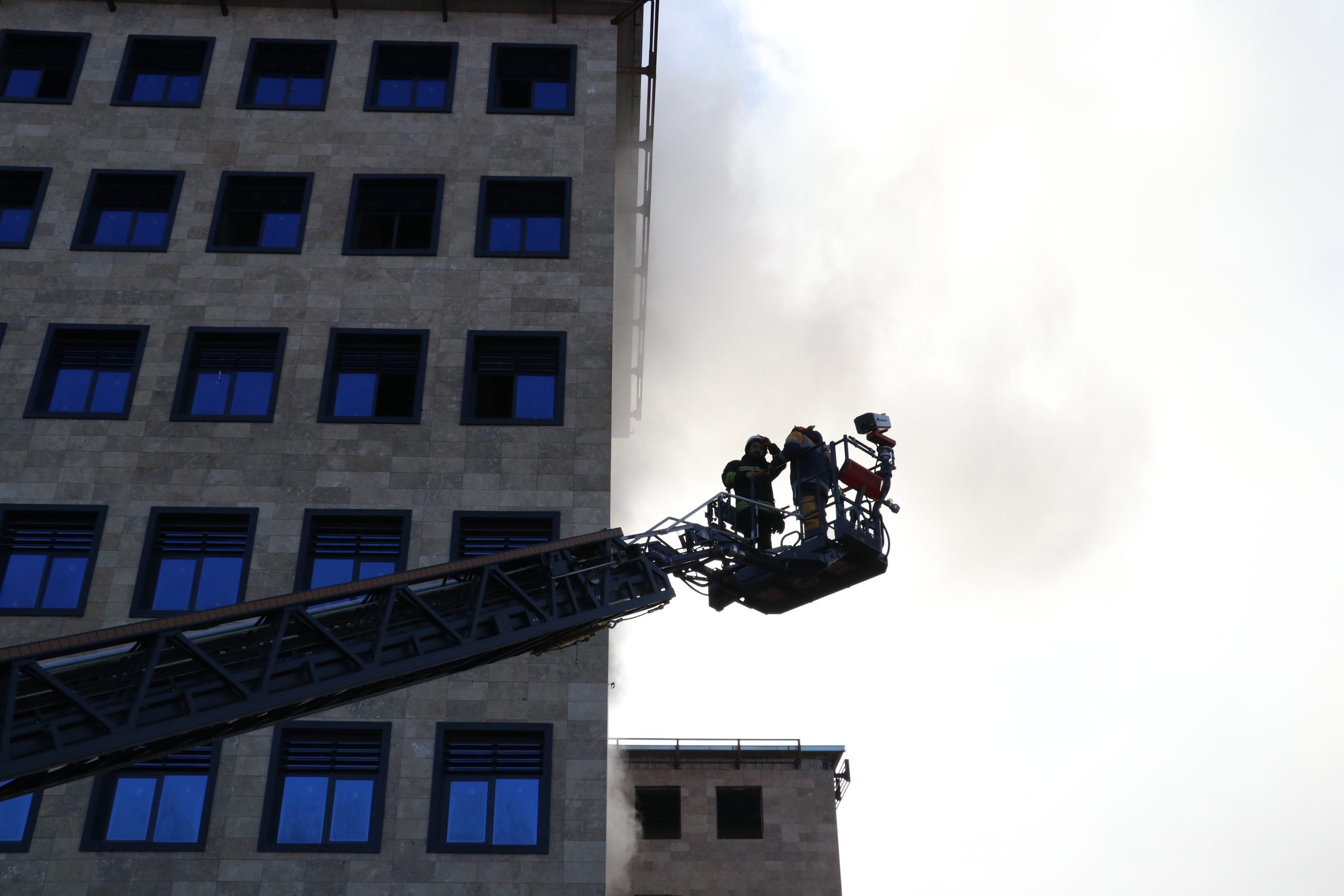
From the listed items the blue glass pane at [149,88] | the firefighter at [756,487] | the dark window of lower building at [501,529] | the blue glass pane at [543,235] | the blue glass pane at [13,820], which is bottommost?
the blue glass pane at [13,820]

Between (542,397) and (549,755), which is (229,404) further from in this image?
(549,755)

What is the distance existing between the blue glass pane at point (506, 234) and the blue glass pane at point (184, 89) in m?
7.79

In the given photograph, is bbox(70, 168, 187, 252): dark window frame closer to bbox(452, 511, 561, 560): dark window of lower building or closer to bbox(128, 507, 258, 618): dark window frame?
bbox(128, 507, 258, 618): dark window frame

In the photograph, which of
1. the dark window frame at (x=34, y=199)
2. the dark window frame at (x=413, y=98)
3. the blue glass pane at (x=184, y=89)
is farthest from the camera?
the blue glass pane at (x=184, y=89)

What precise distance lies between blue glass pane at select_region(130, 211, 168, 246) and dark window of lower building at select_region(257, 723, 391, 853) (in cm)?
1128

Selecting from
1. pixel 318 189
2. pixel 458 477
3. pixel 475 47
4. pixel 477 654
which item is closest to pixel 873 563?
pixel 477 654

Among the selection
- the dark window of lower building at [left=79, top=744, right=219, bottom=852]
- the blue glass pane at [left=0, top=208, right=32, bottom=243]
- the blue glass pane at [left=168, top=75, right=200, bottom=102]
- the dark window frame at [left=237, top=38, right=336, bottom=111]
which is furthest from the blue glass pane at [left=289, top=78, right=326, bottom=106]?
the dark window of lower building at [left=79, top=744, right=219, bottom=852]

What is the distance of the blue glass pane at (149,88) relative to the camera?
29.3 metres

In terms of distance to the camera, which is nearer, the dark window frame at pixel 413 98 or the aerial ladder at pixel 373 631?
the aerial ladder at pixel 373 631

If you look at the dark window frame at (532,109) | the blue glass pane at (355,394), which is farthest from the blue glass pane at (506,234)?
the blue glass pane at (355,394)

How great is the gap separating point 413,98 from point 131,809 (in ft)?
54.6

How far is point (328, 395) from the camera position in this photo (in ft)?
83.3

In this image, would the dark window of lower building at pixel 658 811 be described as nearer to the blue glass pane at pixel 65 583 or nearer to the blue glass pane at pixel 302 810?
the blue glass pane at pixel 302 810

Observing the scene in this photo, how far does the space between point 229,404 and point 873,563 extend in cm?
1381
